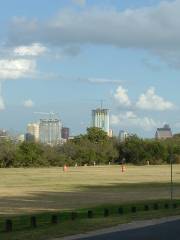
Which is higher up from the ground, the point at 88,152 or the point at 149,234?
the point at 88,152

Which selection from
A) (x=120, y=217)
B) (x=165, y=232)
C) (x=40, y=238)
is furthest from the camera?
(x=120, y=217)

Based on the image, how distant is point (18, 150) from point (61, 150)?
11505 mm

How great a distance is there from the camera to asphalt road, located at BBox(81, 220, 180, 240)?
1548 cm

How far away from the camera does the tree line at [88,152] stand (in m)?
119

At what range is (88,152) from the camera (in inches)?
5094

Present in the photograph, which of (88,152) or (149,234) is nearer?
(149,234)

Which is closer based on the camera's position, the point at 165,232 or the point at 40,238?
the point at 40,238

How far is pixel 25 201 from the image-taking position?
3584 centimetres

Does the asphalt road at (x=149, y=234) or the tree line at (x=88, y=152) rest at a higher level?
the tree line at (x=88, y=152)

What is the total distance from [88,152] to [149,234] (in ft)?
371

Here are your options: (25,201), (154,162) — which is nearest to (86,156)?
(154,162)

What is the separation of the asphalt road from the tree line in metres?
98.8

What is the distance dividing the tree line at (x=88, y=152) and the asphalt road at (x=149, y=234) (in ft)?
324

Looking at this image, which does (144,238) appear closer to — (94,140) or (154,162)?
(154,162)
